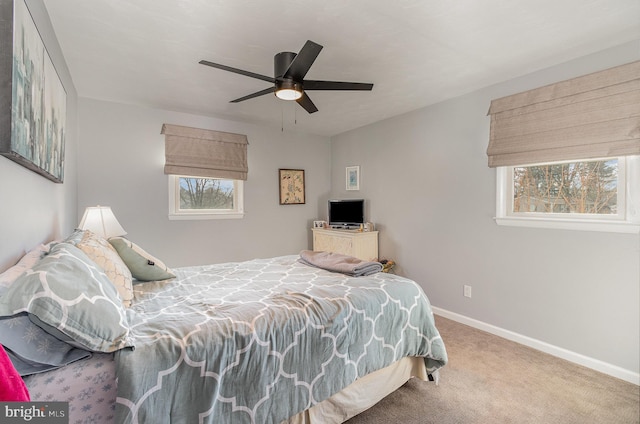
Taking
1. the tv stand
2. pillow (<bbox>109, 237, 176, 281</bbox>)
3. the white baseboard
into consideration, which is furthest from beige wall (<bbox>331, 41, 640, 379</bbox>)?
pillow (<bbox>109, 237, 176, 281</bbox>)

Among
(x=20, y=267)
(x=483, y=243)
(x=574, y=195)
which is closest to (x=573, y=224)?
(x=574, y=195)

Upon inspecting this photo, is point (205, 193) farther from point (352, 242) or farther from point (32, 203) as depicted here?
point (32, 203)

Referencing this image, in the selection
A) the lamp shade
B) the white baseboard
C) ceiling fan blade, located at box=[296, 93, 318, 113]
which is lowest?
the white baseboard

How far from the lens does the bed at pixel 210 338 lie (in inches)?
39.7

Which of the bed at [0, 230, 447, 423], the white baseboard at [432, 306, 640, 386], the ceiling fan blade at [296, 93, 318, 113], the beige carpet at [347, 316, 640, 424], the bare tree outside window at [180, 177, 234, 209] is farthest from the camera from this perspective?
the bare tree outside window at [180, 177, 234, 209]

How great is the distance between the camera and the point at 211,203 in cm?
405

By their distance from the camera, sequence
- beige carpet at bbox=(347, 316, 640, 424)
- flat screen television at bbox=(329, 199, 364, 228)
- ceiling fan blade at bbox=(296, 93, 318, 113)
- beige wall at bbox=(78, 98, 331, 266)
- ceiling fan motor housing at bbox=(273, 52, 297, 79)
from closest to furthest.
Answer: beige carpet at bbox=(347, 316, 640, 424) < ceiling fan motor housing at bbox=(273, 52, 297, 79) < ceiling fan blade at bbox=(296, 93, 318, 113) < beige wall at bbox=(78, 98, 331, 266) < flat screen television at bbox=(329, 199, 364, 228)

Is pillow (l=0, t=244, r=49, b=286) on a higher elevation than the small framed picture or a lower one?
lower

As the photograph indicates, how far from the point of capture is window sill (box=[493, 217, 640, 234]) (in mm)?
2148

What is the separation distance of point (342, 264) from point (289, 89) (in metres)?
1.35

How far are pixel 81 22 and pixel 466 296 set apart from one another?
398 cm

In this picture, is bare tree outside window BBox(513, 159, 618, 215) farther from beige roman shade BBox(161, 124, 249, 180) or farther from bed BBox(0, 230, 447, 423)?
beige roman shade BBox(161, 124, 249, 180)

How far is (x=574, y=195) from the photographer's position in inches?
99.0

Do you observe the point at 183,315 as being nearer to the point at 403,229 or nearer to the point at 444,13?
the point at 444,13
